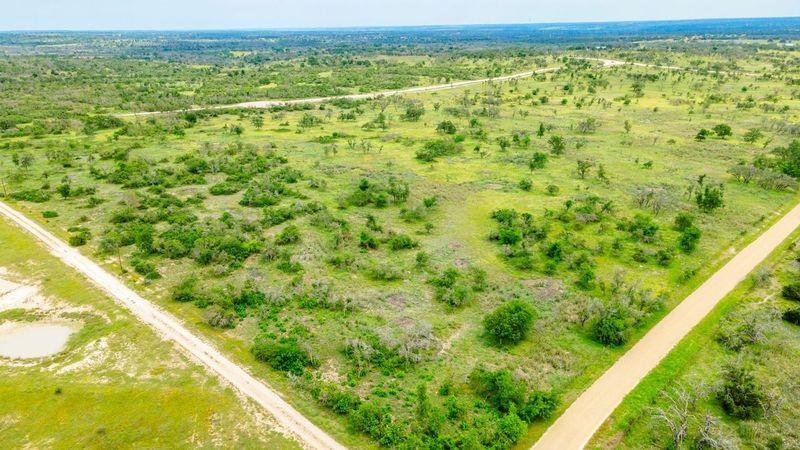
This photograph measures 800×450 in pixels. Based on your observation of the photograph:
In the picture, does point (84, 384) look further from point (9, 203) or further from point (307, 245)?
point (9, 203)

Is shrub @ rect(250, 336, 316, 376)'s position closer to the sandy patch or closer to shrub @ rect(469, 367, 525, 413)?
shrub @ rect(469, 367, 525, 413)

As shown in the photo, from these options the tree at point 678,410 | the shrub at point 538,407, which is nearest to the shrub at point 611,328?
the tree at point 678,410

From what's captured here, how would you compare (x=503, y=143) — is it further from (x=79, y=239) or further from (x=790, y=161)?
(x=79, y=239)

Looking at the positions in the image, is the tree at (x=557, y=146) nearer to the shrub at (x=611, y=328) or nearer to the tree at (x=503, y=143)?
the tree at (x=503, y=143)

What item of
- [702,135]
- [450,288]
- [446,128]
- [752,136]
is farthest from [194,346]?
[752,136]

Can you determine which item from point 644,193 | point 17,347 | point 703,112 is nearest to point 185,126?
point 17,347
